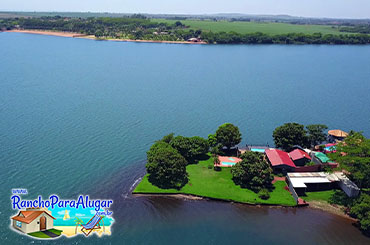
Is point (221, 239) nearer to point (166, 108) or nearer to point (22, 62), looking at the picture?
point (166, 108)

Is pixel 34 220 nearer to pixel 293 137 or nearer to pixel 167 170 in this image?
pixel 167 170

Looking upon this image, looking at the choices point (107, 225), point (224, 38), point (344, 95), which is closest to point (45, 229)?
point (107, 225)

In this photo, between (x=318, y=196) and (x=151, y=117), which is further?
(x=151, y=117)

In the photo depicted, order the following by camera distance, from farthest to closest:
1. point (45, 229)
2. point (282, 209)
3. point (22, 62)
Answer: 1. point (22, 62)
2. point (282, 209)
3. point (45, 229)

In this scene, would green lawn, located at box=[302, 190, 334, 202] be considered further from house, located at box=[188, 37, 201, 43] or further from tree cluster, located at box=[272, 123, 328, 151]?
house, located at box=[188, 37, 201, 43]

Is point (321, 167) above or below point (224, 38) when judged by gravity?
below

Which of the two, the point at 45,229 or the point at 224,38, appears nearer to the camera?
the point at 45,229

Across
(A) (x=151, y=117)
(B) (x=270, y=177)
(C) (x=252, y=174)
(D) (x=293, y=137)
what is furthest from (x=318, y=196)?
(A) (x=151, y=117)
